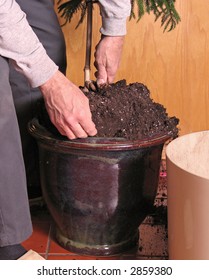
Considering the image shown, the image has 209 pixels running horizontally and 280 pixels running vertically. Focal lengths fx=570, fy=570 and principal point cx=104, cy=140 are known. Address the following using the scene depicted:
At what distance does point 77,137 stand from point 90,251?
403 millimetres

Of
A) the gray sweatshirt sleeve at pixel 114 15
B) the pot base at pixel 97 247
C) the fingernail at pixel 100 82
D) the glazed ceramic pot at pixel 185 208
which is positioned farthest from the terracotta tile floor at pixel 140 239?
the gray sweatshirt sleeve at pixel 114 15

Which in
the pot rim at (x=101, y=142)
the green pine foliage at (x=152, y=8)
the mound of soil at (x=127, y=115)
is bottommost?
the pot rim at (x=101, y=142)

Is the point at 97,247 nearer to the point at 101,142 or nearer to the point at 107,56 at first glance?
the point at 101,142

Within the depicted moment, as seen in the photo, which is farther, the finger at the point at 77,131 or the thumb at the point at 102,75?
the thumb at the point at 102,75

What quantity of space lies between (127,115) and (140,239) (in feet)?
1.51

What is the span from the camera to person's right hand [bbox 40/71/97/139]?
1.53 meters

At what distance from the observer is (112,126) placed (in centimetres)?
162

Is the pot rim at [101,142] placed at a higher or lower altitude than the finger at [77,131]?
lower

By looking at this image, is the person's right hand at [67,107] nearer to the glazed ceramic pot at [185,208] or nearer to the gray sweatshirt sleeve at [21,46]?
the gray sweatshirt sleeve at [21,46]

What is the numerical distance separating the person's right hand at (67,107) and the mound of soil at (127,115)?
0.21 feet

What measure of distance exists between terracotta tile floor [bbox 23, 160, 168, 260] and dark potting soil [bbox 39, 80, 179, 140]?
375 millimetres

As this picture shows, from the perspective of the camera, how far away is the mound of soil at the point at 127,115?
1.60 meters

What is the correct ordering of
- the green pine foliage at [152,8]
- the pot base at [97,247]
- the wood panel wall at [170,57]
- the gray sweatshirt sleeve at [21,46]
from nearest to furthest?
the gray sweatshirt sleeve at [21,46]
the pot base at [97,247]
the green pine foliage at [152,8]
the wood panel wall at [170,57]

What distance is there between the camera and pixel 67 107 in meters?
1.52
